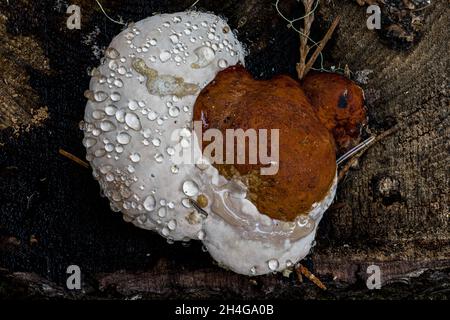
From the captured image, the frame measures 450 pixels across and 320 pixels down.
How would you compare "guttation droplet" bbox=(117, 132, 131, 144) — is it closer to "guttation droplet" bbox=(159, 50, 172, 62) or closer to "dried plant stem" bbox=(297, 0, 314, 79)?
"guttation droplet" bbox=(159, 50, 172, 62)

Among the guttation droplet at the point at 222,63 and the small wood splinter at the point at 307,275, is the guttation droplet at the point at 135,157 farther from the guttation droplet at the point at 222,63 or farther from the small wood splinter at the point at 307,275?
the small wood splinter at the point at 307,275

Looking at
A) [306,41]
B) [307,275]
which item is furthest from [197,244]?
[306,41]

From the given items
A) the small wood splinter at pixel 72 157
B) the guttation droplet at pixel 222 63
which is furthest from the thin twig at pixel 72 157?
the guttation droplet at pixel 222 63

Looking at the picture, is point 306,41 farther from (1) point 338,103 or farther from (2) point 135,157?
(2) point 135,157

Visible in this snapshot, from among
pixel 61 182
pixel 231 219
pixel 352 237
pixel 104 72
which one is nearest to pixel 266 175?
pixel 231 219

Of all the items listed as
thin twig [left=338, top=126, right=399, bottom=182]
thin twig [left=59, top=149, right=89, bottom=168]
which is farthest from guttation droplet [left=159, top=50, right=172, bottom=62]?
thin twig [left=338, top=126, right=399, bottom=182]

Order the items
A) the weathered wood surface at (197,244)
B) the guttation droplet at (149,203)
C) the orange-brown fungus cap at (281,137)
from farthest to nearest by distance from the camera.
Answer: the weathered wood surface at (197,244) → the guttation droplet at (149,203) → the orange-brown fungus cap at (281,137)
